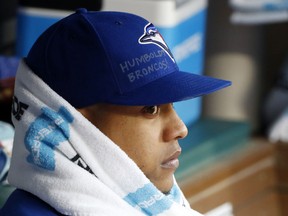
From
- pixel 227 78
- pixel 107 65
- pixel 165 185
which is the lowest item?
pixel 227 78

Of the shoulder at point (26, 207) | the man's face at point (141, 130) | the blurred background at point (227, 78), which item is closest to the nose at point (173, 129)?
the man's face at point (141, 130)

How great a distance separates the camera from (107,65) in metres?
1.62

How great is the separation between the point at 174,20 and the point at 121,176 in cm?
159

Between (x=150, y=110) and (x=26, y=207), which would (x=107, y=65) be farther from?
(x=26, y=207)

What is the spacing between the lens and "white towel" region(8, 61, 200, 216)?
163 cm

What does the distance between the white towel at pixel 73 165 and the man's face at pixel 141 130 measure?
0.02m

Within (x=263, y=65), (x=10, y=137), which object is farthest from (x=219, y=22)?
(x=10, y=137)

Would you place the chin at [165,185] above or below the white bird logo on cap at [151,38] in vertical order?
below

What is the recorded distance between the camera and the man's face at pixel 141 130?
1.65 metres

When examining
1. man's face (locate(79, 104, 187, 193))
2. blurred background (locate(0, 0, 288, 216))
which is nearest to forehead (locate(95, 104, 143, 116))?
man's face (locate(79, 104, 187, 193))

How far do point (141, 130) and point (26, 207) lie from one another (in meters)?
0.22

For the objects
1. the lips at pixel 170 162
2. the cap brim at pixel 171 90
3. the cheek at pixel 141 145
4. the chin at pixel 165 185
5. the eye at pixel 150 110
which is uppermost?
the cap brim at pixel 171 90

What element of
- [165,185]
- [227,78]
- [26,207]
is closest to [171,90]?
[165,185]

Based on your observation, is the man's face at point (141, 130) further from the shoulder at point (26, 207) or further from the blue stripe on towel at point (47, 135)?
the shoulder at point (26, 207)
